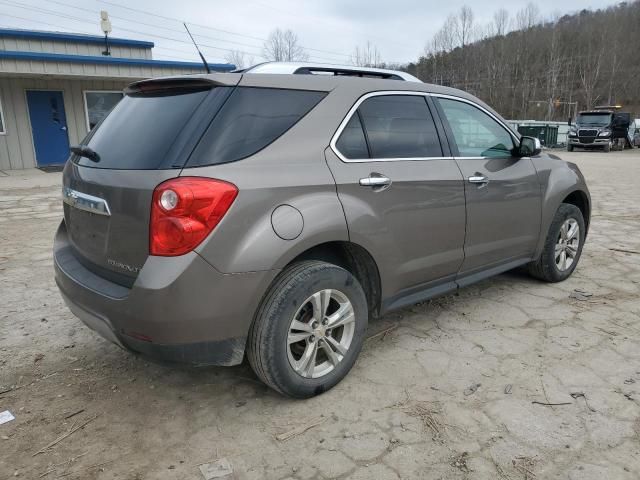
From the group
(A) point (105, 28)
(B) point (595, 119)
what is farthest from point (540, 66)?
(A) point (105, 28)

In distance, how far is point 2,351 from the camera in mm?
3221

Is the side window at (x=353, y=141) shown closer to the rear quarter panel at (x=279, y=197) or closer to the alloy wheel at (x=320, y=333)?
the rear quarter panel at (x=279, y=197)

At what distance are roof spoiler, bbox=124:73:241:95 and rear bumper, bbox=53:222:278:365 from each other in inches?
34.4

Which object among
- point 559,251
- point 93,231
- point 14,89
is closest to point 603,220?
point 559,251

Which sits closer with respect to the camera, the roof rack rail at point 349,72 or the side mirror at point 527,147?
the roof rack rail at point 349,72

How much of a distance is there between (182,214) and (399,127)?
5.11 feet

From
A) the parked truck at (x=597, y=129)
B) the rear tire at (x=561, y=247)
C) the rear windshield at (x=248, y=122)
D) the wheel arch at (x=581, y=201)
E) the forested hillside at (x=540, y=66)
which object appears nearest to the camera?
the rear windshield at (x=248, y=122)

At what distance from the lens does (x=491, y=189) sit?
3496 millimetres

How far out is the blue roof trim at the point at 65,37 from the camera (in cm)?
1465

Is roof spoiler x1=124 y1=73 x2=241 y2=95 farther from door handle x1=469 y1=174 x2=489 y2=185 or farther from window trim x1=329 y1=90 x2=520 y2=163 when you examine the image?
door handle x1=469 y1=174 x2=489 y2=185

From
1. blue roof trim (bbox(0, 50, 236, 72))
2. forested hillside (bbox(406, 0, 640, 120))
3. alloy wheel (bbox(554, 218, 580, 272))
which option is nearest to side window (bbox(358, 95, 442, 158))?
alloy wheel (bbox(554, 218, 580, 272))

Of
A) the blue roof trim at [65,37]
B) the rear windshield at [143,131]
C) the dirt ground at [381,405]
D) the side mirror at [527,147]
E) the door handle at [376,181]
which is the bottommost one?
the dirt ground at [381,405]

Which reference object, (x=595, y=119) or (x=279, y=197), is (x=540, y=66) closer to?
(x=595, y=119)

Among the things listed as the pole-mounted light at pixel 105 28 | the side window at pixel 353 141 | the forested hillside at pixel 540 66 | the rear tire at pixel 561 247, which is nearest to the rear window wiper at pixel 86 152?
the side window at pixel 353 141
